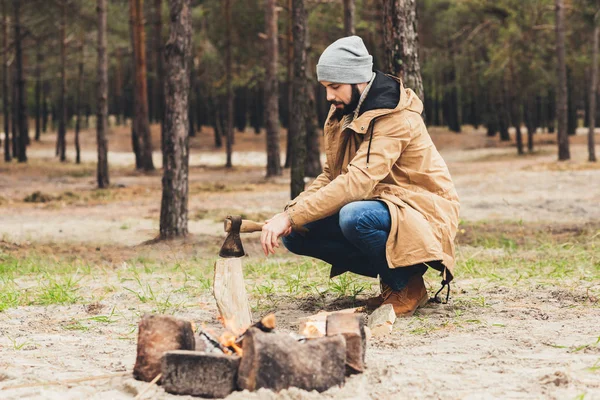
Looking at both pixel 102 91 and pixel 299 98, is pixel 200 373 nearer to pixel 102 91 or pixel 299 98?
pixel 299 98

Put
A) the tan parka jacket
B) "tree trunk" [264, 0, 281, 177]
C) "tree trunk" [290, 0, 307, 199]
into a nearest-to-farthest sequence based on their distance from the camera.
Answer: the tan parka jacket < "tree trunk" [290, 0, 307, 199] < "tree trunk" [264, 0, 281, 177]

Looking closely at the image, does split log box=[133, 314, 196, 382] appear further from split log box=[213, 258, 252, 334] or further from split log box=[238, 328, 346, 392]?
split log box=[213, 258, 252, 334]

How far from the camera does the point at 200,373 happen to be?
361cm

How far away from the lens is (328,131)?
17.6ft

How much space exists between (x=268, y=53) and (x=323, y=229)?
19198 mm

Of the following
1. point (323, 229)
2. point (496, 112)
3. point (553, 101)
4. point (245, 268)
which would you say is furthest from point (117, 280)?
point (553, 101)

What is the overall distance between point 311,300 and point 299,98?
884 centimetres

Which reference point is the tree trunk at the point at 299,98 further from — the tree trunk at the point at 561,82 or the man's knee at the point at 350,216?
the tree trunk at the point at 561,82

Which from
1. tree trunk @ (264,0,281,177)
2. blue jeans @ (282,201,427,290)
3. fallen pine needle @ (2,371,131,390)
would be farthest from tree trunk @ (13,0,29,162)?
fallen pine needle @ (2,371,131,390)

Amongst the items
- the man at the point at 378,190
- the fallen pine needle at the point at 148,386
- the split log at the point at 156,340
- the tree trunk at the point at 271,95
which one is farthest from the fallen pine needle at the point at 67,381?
the tree trunk at the point at 271,95

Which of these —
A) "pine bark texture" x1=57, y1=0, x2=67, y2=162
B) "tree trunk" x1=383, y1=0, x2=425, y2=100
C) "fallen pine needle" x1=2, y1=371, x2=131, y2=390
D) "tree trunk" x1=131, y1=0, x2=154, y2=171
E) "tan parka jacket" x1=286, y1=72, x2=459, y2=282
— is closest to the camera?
"fallen pine needle" x1=2, y1=371, x2=131, y2=390

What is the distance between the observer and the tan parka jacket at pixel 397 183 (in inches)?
195

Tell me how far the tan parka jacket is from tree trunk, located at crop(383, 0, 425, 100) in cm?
344

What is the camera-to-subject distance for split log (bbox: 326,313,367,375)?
386 centimetres
